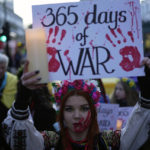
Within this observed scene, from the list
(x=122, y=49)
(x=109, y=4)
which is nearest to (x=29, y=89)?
(x=122, y=49)

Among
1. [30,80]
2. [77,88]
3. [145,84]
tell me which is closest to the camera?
[30,80]

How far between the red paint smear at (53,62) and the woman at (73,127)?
19 cm

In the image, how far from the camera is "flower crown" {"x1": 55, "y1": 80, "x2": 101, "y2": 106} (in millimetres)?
2180

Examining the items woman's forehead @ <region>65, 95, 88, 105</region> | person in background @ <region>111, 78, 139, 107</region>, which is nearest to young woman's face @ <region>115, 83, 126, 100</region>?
person in background @ <region>111, 78, 139, 107</region>

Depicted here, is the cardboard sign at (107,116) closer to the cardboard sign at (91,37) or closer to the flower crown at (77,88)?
the flower crown at (77,88)

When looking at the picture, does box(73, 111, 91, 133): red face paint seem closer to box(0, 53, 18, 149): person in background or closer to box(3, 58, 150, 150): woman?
box(3, 58, 150, 150): woman

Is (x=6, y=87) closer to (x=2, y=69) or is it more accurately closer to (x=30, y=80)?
(x=2, y=69)

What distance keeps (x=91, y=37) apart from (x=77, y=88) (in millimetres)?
405

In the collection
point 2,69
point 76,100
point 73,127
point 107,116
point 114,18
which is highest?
point 114,18

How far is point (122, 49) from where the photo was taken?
6.63ft

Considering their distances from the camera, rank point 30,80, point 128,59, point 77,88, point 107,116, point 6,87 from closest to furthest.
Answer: point 30,80
point 128,59
point 77,88
point 107,116
point 6,87

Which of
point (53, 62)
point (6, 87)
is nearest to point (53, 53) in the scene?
point (53, 62)

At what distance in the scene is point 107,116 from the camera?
10.4 ft

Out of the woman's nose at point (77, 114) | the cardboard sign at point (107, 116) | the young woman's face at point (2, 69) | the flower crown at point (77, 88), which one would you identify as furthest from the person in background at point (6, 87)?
the woman's nose at point (77, 114)
